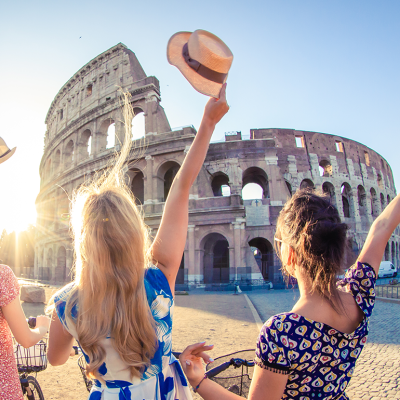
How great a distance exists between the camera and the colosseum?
18.5 meters

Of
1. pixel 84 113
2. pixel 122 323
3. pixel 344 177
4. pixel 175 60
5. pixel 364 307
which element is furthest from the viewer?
pixel 344 177

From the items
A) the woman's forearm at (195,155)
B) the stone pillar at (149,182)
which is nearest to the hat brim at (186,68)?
the woman's forearm at (195,155)

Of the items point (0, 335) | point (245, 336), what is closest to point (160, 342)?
point (0, 335)

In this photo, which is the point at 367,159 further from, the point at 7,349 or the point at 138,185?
the point at 7,349

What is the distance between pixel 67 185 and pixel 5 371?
25.7 meters

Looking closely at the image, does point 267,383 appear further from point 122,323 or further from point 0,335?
point 0,335

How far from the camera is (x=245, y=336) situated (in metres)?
6.20

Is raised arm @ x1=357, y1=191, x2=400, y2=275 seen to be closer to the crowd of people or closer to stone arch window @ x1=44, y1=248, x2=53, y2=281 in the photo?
the crowd of people

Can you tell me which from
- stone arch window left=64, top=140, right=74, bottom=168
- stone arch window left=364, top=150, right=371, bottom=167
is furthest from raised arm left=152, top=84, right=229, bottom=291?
stone arch window left=364, top=150, right=371, bottom=167

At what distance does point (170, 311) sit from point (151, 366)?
0.66 ft

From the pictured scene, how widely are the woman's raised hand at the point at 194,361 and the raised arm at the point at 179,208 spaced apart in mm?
243

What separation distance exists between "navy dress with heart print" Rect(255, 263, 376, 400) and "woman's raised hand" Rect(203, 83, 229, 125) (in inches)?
32.3

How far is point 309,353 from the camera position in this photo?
1.03 m

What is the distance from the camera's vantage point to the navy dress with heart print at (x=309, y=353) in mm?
1007
